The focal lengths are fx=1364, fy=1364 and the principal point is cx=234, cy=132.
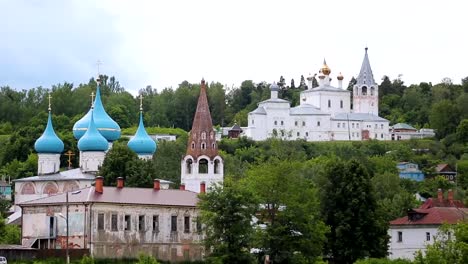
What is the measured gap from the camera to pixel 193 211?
6619cm

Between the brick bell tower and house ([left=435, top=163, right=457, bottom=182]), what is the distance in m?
54.0

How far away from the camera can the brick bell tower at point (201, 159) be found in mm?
80562

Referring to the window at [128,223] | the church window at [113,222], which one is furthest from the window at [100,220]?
the window at [128,223]

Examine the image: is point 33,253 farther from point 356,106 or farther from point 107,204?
point 356,106

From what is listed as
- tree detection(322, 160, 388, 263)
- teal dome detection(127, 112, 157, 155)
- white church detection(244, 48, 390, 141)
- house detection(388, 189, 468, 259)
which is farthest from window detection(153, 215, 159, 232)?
white church detection(244, 48, 390, 141)

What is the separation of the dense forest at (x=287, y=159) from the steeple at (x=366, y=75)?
8.49 m

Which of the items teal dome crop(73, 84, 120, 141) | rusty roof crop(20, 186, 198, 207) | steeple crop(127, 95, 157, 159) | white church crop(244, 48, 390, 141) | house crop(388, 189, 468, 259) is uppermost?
white church crop(244, 48, 390, 141)

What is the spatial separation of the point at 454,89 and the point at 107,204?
12117cm

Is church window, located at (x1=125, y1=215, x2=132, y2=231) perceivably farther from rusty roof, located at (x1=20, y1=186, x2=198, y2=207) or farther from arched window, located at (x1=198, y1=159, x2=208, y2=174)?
arched window, located at (x1=198, y1=159, x2=208, y2=174)

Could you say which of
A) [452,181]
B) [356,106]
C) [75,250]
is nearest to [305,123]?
[356,106]

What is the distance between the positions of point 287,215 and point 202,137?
59.6 feet

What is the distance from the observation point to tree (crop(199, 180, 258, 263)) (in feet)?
194

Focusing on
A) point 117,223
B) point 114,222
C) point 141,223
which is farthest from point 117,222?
point 141,223

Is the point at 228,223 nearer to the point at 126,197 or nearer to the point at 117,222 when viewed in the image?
the point at 117,222
